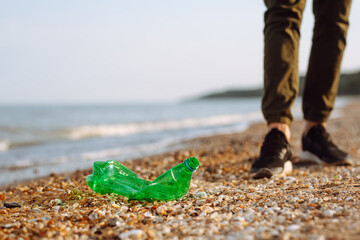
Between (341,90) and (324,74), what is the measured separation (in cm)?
6497

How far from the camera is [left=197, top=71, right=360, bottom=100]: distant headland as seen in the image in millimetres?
60209

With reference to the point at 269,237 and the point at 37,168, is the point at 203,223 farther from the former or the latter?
the point at 37,168

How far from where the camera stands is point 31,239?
1556 mm

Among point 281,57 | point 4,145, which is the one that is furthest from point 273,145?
point 4,145

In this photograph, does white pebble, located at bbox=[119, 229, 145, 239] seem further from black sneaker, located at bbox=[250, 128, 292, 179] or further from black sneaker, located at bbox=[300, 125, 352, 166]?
black sneaker, located at bbox=[300, 125, 352, 166]

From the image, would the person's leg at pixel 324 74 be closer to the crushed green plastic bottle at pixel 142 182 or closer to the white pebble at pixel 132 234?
the crushed green plastic bottle at pixel 142 182

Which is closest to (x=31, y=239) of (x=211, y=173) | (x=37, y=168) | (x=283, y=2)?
(x=211, y=173)

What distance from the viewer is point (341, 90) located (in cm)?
6216

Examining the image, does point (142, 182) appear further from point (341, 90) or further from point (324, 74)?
point (341, 90)

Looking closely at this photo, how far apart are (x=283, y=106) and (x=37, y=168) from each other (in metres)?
3.72

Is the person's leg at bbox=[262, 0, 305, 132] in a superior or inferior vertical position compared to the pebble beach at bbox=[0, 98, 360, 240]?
superior

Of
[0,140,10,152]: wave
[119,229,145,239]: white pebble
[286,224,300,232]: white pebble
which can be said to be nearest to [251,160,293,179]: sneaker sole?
[286,224,300,232]: white pebble

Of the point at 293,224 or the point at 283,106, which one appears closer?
the point at 293,224

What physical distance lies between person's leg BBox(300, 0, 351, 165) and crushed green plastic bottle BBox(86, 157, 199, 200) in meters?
1.75
